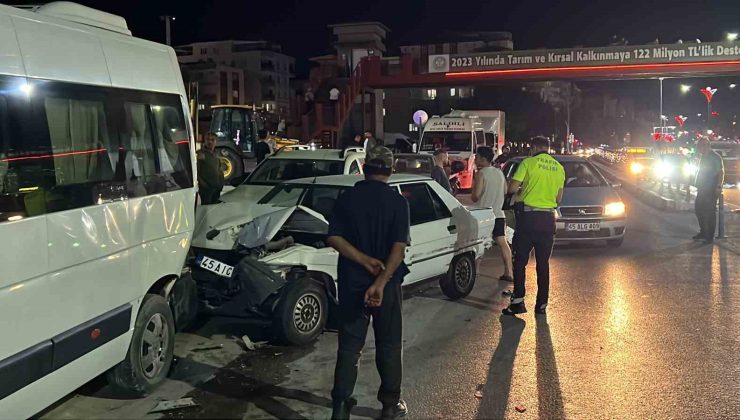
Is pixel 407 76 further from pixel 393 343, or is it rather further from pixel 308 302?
pixel 393 343

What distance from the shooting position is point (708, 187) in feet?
41.4

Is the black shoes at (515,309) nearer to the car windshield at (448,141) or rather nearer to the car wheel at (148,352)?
the car wheel at (148,352)

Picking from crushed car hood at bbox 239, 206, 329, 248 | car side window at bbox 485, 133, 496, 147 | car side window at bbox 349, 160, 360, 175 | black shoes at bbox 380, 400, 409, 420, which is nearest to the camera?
black shoes at bbox 380, 400, 409, 420

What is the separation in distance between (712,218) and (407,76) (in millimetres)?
19438

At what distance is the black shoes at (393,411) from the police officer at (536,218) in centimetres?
318

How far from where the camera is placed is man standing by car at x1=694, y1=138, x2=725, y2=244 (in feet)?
41.1

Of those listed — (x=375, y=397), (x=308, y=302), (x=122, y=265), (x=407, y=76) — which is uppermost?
(x=407, y=76)

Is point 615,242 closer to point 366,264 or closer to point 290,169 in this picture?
point 290,169

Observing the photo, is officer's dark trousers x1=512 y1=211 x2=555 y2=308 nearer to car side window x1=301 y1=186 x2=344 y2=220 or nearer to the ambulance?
car side window x1=301 y1=186 x2=344 y2=220

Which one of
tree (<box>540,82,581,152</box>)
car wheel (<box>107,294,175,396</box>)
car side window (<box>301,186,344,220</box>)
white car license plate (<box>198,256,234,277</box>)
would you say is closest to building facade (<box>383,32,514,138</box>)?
tree (<box>540,82,581,152</box>)

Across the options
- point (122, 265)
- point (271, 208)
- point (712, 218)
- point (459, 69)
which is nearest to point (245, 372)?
point (122, 265)

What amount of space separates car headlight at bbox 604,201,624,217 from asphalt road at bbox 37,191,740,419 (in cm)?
A: 276

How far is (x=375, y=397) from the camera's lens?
17.0ft

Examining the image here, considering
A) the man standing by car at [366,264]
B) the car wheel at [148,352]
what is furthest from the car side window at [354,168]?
the man standing by car at [366,264]
